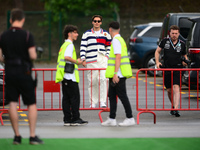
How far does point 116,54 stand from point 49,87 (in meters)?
1.87

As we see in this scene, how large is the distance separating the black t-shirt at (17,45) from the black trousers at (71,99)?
6.54 feet

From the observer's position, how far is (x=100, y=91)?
1155cm

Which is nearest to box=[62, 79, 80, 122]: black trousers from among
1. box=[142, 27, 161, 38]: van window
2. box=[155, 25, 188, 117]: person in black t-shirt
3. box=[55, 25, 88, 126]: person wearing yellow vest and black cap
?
box=[55, 25, 88, 126]: person wearing yellow vest and black cap

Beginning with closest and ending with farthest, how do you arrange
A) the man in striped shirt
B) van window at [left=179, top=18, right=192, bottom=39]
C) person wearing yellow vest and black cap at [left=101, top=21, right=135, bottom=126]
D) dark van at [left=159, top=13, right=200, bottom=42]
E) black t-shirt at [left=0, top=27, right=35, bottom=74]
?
black t-shirt at [left=0, top=27, right=35, bottom=74], person wearing yellow vest and black cap at [left=101, top=21, right=135, bottom=126], the man in striped shirt, dark van at [left=159, top=13, right=200, bottom=42], van window at [left=179, top=18, right=192, bottom=39]

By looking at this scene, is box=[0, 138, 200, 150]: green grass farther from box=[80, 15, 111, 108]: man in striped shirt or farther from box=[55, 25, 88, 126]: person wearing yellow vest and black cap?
box=[80, 15, 111, 108]: man in striped shirt

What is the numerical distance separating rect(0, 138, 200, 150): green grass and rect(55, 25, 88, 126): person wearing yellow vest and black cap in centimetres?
146

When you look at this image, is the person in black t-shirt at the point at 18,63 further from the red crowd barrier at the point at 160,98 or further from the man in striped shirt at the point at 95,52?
the man in striped shirt at the point at 95,52

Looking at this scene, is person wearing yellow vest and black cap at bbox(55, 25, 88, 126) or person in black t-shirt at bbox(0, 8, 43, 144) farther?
person wearing yellow vest and black cap at bbox(55, 25, 88, 126)

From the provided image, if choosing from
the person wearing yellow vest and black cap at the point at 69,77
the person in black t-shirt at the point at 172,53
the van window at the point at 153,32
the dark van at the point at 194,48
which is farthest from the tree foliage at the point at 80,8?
the person wearing yellow vest and black cap at the point at 69,77

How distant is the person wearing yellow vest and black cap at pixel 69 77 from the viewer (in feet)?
30.8

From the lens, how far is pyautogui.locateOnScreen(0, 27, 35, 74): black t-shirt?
7.39 meters

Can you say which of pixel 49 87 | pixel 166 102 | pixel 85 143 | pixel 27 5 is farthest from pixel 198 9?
pixel 85 143

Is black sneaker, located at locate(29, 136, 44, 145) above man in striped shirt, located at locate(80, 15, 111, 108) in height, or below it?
below

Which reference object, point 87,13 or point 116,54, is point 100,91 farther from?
point 87,13
